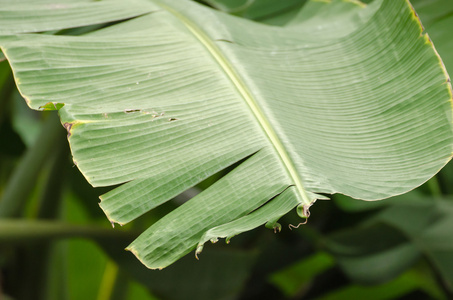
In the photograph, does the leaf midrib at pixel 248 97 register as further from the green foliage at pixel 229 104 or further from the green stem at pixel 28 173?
the green stem at pixel 28 173

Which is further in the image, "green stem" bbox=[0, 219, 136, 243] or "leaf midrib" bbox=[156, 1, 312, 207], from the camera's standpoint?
"green stem" bbox=[0, 219, 136, 243]

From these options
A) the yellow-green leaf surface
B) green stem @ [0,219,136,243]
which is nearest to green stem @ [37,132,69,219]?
green stem @ [0,219,136,243]

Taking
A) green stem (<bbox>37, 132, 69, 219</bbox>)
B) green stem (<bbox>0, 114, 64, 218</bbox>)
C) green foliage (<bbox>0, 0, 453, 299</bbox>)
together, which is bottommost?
green stem (<bbox>37, 132, 69, 219</bbox>)

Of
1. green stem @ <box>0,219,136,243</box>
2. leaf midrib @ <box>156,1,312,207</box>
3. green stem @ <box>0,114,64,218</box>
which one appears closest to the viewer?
leaf midrib @ <box>156,1,312,207</box>

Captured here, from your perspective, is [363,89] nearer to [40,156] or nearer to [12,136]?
[40,156]

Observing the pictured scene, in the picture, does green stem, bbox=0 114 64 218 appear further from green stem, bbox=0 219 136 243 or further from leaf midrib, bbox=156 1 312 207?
leaf midrib, bbox=156 1 312 207

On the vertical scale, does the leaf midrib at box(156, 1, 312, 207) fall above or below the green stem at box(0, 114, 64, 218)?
above
